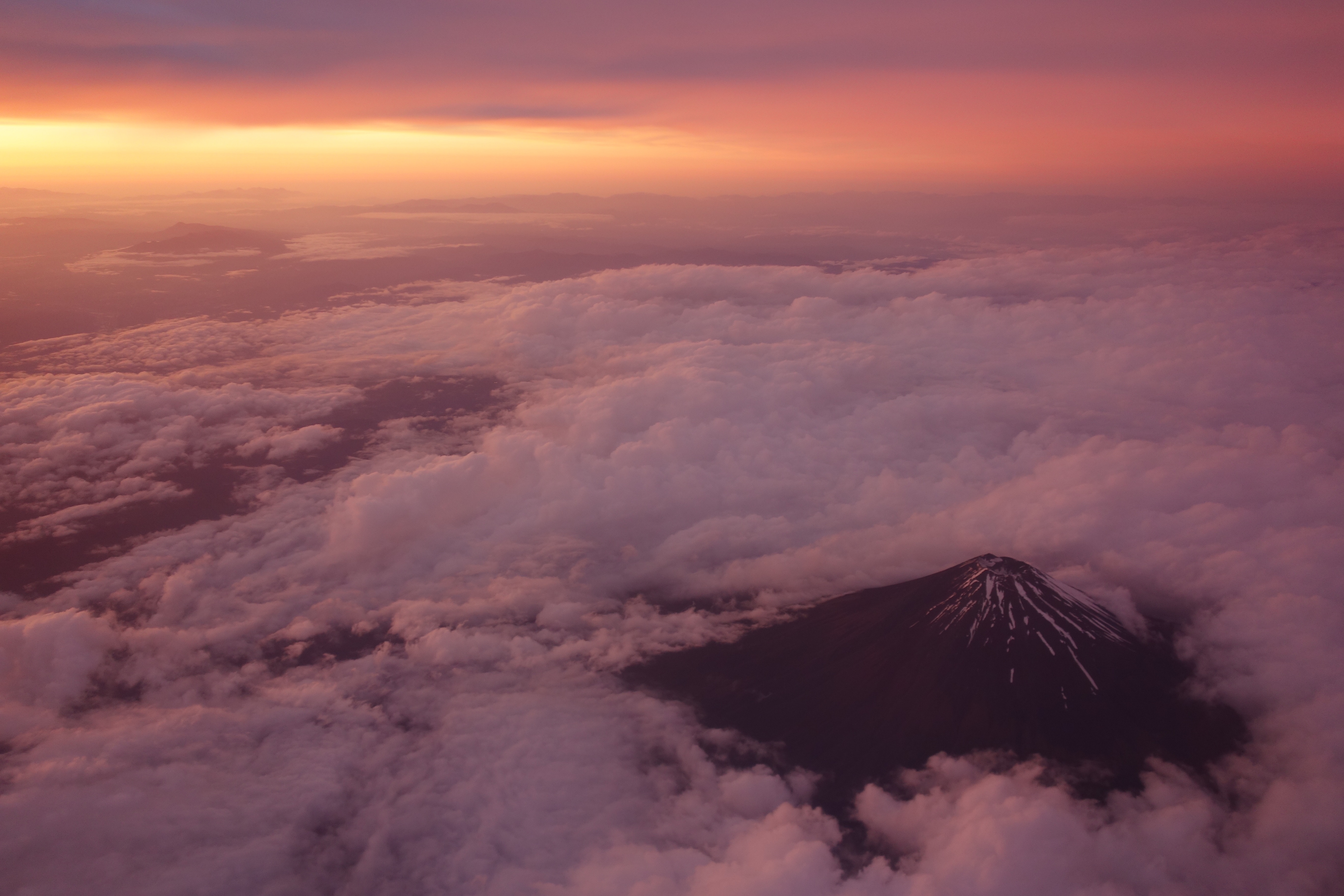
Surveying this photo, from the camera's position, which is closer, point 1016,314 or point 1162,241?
point 1016,314

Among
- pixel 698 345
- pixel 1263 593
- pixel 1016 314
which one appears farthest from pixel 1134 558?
pixel 1016 314

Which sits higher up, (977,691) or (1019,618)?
(1019,618)

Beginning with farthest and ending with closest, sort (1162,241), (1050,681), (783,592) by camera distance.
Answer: (1162,241) < (783,592) < (1050,681)

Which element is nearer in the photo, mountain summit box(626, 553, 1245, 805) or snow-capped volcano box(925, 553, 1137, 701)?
mountain summit box(626, 553, 1245, 805)

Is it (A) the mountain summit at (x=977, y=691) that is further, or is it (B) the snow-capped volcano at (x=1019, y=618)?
(B) the snow-capped volcano at (x=1019, y=618)

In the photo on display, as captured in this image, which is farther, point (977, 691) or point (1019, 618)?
point (1019, 618)

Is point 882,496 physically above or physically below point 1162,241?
below

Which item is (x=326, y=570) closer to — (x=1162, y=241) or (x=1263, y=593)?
(x=1263, y=593)

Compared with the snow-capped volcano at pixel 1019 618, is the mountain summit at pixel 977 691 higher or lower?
lower
